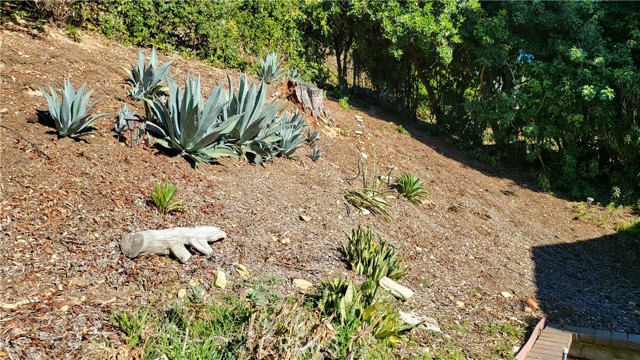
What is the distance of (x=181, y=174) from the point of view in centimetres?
506

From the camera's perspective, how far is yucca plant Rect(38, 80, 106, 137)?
15.1 ft

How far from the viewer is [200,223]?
14.6 ft

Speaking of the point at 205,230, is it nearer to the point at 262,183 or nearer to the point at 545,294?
the point at 262,183

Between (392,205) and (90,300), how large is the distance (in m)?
3.95

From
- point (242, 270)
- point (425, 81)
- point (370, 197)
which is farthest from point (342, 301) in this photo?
point (425, 81)

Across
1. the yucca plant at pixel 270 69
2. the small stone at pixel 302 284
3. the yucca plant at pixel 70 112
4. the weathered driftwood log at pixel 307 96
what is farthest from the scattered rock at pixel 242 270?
the yucca plant at pixel 270 69

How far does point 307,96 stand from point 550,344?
5060mm

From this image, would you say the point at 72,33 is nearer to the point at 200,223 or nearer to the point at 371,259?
the point at 200,223

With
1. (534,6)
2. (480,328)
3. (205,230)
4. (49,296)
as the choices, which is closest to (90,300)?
(49,296)

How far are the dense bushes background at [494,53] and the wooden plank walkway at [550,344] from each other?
5.54 metres

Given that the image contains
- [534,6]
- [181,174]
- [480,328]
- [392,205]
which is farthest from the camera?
[534,6]

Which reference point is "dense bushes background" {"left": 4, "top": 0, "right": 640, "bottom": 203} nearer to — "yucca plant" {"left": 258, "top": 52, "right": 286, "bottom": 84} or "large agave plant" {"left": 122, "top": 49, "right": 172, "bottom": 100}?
"yucca plant" {"left": 258, "top": 52, "right": 286, "bottom": 84}

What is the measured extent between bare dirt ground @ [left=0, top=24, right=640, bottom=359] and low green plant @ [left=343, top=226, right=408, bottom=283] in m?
0.14

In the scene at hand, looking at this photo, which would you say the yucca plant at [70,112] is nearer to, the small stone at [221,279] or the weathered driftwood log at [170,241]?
the weathered driftwood log at [170,241]
